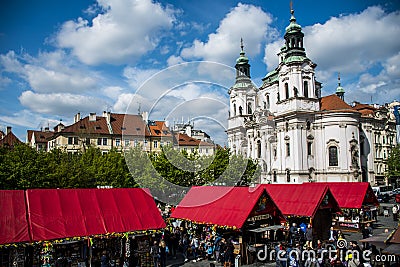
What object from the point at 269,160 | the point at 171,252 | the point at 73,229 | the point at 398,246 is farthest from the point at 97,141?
the point at 398,246

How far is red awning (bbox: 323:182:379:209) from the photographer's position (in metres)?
27.6

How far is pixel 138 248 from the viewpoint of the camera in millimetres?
17406

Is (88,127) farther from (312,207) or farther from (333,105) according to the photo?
(312,207)

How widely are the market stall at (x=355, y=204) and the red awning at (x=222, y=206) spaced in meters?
11.1

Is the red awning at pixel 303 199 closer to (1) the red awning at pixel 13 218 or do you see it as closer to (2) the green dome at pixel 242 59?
(1) the red awning at pixel 13 218

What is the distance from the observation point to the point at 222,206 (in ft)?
68.8

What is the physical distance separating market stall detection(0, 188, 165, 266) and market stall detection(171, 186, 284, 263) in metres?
4.06

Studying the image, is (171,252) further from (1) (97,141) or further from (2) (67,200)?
(1) (97,141)

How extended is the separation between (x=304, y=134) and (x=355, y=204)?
32.2 m

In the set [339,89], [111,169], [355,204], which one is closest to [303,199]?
[355,204]

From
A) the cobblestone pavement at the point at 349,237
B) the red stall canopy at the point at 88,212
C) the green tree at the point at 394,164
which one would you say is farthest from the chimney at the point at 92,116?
the green tree at the point at 394,164

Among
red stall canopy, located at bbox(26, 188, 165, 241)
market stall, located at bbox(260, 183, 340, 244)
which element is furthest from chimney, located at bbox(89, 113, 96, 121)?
red stall canopy, located at bbox(26, 188, 165, 241)

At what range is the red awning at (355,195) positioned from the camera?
1086 inches

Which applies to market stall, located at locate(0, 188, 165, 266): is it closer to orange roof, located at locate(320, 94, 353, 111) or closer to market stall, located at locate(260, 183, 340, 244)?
market stall, located at locate(260, 183, 340, 244)
